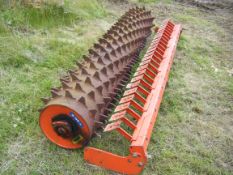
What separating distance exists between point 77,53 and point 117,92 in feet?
4.54

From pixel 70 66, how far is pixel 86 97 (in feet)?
5.21

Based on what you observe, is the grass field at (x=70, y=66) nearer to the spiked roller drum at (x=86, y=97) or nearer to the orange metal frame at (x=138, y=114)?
the orange metal frame at (x=138, y=114)

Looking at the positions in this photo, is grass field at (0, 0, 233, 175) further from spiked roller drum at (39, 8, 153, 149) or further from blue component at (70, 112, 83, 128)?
blue component at (70, 112, 83, 128)

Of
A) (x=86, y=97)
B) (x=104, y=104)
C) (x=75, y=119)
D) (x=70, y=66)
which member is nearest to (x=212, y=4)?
(x=70, y=66)

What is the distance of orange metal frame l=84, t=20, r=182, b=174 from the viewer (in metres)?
2.70

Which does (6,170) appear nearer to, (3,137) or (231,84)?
(3,137)

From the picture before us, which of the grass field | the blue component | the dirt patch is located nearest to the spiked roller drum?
the blue component

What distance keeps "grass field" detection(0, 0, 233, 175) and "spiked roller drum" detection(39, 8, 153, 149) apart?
25cm

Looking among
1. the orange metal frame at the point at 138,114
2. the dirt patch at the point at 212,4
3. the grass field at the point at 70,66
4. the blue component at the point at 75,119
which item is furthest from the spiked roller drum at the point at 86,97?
the dirt patch at the point at 212,4

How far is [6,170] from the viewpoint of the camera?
2.72m

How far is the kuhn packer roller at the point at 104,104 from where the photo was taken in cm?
268

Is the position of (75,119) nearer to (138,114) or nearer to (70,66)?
(138,114)

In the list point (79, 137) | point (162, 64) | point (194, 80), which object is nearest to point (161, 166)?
point (79, 137)

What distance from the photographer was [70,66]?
14.0 ft
